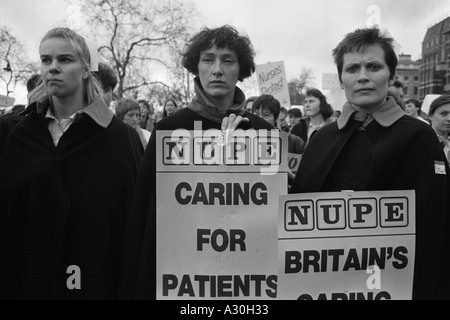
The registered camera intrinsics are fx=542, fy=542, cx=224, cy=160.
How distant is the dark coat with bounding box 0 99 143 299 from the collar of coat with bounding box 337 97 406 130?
4.28 ft

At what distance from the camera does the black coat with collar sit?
269 centimetres

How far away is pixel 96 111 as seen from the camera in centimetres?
319

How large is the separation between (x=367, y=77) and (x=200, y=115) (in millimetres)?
948

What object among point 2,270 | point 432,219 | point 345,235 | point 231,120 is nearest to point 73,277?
point 2,270

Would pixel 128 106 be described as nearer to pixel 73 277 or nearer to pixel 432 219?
pixel 73 277

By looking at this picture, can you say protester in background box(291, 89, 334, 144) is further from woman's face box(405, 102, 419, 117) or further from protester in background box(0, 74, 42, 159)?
protester in background box(0, 74, 42, 159)

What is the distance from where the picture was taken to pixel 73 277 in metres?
3.02

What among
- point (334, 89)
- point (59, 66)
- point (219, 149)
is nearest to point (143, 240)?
point (219, 149)

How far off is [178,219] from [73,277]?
0.82 meters

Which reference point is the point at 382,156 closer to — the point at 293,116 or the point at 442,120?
the point at 442,120

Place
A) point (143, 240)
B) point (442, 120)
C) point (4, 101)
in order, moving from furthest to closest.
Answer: point (4, 101) → point (442, 120) → point (143, 240)

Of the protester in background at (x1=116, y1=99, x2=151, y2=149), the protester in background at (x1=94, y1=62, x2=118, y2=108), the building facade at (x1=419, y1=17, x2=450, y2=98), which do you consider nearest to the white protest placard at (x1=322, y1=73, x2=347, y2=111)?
the protester in background at (x1=116, y1=99, x2=151, y2=149)
